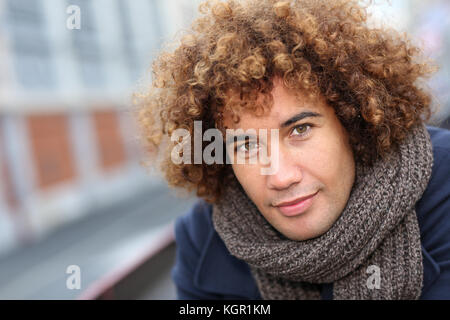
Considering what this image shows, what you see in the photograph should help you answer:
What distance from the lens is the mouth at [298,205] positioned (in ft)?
5.60

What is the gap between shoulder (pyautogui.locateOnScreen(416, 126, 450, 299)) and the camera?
5.62ft

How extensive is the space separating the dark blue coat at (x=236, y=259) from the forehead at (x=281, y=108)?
0.53 m

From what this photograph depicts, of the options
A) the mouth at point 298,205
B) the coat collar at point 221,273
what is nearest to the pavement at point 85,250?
the coat collar at point 221,273

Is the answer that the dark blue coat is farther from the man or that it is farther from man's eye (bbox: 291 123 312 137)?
man's eye (bbox: 291 123 312 137)

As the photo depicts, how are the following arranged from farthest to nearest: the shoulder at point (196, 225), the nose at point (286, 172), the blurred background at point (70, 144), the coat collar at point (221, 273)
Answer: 1. the blurred background at point (70, 144)
2. the shoulder at point (196, 225)
3. the coat collar at point (221, 273)
4. the nose at point (286, 172)

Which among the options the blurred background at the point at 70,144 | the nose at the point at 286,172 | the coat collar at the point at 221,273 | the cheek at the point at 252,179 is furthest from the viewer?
the blurred background at the point at 70,144

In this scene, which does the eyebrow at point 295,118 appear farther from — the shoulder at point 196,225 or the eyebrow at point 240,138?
the shoulder at point 196,225

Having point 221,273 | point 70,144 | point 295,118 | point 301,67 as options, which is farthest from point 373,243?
point 70,144

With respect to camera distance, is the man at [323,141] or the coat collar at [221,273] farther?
the coat collar at [221,273]

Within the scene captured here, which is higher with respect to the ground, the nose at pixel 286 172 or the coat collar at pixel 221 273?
the nose at pixel 286 172

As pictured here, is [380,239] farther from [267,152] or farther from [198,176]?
[198,176]

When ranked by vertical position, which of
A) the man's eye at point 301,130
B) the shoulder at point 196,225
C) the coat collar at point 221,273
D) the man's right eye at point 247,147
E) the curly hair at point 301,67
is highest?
the curly hair at point 301,67

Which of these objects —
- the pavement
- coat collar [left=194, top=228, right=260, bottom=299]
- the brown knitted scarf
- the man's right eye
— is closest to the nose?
the man's right eye

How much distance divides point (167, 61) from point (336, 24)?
696mm
